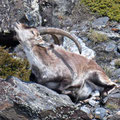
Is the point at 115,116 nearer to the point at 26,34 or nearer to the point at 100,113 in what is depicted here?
the point at 100,113

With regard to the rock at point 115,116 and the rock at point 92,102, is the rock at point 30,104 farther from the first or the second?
the rock at point 92,102

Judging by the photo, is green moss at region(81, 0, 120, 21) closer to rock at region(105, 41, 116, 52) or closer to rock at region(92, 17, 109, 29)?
rock at region(92, 17, 109, 29)

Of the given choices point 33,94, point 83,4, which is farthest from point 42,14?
point 33,94

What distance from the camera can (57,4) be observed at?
13.2 metres

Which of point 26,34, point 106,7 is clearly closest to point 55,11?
point 106,7

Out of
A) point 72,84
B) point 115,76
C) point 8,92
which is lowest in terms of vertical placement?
point 115,76

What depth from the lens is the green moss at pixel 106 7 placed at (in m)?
13.4

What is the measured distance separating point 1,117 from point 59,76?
1.91 metres

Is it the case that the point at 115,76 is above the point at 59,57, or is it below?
below

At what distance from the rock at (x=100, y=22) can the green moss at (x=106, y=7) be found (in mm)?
255

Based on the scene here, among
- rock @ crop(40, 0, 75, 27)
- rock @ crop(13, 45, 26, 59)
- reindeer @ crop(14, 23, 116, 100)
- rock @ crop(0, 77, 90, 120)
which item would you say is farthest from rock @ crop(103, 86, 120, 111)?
rock @ crop(40, 0, 75, 27)

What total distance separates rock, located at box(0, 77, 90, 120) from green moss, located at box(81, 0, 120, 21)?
7.81 metres

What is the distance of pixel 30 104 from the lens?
559cm

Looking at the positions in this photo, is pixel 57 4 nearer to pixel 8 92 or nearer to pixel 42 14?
pixel 42 14
